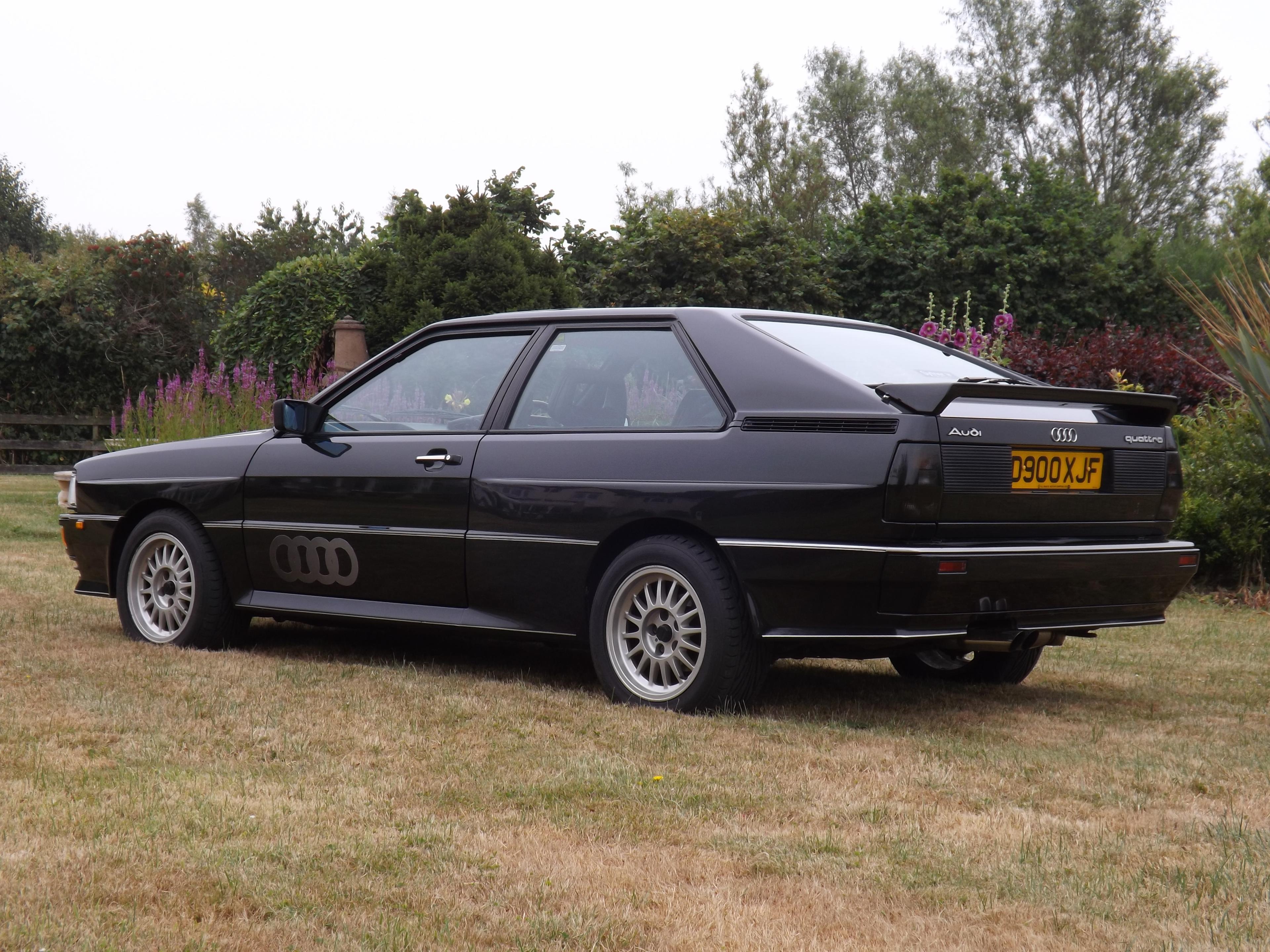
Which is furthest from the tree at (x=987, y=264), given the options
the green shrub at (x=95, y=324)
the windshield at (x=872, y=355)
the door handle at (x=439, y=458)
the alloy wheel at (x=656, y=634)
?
the alloy wheel at (x=656, y=634)

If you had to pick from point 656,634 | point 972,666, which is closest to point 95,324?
point 972,666

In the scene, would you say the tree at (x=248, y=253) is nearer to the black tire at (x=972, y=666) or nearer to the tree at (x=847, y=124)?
the tree at (x=847, y=124)

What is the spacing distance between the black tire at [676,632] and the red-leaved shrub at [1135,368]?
24.7ft

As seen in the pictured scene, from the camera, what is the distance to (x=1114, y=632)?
7.87 m

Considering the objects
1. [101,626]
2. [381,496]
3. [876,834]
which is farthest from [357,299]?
[876,834]

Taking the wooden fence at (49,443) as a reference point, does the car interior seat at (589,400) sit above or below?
above

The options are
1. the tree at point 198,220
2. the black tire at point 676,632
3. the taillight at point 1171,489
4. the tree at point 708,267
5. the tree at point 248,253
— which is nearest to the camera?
the black tire at point 676,632

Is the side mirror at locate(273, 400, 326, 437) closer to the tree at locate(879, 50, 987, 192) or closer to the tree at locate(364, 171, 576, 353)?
the tree at locate(364, 171, 576, 353)

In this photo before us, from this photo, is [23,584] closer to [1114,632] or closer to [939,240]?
[1114,632]

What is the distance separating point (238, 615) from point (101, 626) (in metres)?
1.11

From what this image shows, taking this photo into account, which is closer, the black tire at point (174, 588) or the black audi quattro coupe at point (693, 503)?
the black audi quattro coupe at point (693, 503)

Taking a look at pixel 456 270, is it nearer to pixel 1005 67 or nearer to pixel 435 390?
pixel 435 390

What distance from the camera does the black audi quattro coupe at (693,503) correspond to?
4.56 metres

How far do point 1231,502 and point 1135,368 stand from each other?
2.89 m
